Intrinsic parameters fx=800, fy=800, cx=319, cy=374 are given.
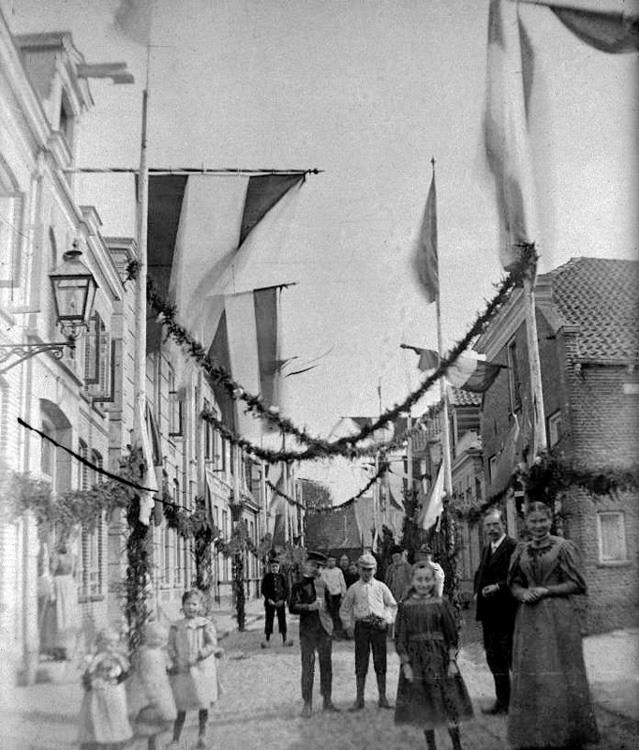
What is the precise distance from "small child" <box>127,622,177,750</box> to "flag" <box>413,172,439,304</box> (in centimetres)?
338

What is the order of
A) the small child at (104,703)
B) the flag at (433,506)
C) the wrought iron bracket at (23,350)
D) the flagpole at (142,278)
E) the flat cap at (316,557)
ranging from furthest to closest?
the flag at (433,506)
the flat cap at (316,557)
the flagpole at (142,278)
the small child at (104,703)
the wrought iron bracket at (23,350)

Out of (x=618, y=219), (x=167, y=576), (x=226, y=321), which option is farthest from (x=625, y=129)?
(x=167, y=576)

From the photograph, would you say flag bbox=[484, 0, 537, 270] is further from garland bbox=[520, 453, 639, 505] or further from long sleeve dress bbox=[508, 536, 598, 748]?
long sleeve dress bbox=[508, 536, 598, 748]

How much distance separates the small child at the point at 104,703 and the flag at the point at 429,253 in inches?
143

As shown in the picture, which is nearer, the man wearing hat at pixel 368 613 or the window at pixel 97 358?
the man wearing hat at pixel 368 613

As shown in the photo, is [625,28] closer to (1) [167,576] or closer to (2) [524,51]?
(2) [524,51]

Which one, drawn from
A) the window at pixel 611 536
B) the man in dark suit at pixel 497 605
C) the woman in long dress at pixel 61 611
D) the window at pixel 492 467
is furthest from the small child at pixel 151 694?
the window at pixel 611 536

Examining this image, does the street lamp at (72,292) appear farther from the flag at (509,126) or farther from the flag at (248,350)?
the flag at (509,126)

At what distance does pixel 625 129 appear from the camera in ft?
20.9

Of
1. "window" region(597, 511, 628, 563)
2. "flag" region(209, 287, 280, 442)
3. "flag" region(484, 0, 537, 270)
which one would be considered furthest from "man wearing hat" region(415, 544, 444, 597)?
"flag" region(484, 0, 537, 270)

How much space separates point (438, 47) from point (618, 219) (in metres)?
1.97

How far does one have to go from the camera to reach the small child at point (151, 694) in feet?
16.9

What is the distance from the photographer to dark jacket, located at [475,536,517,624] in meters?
5.73

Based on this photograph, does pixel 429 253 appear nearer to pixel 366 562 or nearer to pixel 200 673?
pixel 366 562
